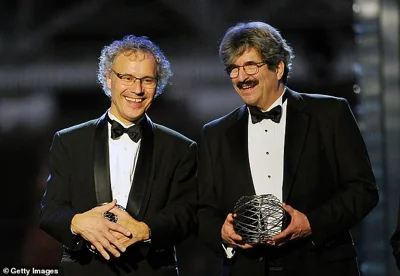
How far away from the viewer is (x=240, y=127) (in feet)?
10.4

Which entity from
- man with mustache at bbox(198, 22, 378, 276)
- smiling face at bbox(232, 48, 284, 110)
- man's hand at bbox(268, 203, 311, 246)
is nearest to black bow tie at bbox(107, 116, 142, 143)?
man with mustache at bbox(198, 22, 378, 276)

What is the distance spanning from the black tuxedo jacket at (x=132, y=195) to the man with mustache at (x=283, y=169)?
0.39 feet

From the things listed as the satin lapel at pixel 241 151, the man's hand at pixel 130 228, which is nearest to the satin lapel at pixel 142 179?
the man's hand at pixel 130 228

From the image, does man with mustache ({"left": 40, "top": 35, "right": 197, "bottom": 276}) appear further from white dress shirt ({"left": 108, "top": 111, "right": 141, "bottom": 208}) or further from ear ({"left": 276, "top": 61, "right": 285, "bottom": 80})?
ear ({"left": 276, "top": 61, "right": 285, "bottom": 80})

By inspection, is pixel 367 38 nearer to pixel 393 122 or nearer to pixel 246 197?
pixel 393 122

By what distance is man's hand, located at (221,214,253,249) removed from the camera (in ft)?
9.13

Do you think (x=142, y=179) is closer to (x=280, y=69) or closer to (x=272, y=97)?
(x=272, y=97)

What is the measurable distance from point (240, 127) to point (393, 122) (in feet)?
3.77

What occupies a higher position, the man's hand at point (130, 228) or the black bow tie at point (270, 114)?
the black bow tie at point (270, 114)

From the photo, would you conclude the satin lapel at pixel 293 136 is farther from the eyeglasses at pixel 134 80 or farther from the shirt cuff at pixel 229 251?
the eyeglasses at pixel 134 80

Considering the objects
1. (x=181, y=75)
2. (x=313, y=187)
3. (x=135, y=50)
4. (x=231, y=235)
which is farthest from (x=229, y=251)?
(x=181, y=75)

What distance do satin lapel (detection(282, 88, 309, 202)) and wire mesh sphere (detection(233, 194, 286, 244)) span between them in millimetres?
207

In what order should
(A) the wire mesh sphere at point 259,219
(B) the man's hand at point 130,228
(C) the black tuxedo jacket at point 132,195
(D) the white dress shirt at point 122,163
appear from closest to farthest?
(A) the wire mesh sphere at point 259,219 → (B) the man's hand at point 130,228 → (C) the black tuxedo jacket at point 132,195 → (D) the white dress shirt at point 122,163

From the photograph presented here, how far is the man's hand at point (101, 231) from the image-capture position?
282 centimetres
